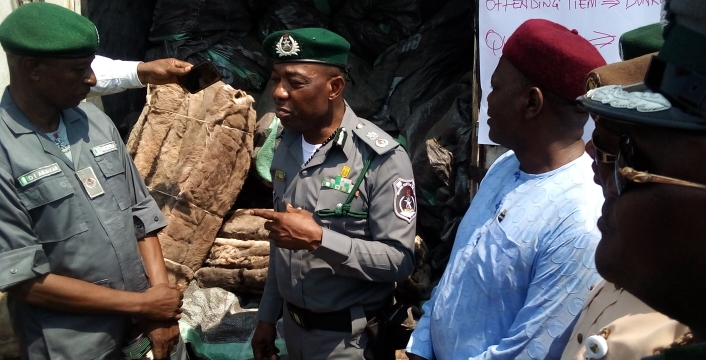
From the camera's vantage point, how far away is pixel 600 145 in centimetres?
103

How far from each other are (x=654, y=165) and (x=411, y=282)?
292cm

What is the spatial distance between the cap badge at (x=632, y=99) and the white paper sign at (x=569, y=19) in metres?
2.01

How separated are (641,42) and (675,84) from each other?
764mm

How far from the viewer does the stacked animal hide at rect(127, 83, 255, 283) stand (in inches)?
150

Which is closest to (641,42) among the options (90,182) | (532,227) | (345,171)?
(532,227)

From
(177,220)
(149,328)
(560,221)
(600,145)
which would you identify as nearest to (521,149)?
(560,221)

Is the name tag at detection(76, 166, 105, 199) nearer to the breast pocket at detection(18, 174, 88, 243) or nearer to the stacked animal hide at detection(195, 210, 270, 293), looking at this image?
the breast pocket at detection(18, 174, 88, 243)

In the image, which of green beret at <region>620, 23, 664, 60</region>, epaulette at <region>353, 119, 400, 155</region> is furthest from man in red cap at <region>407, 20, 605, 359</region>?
epaulette at <region>353, 119, 400, 155</region>

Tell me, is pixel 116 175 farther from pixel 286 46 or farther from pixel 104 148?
pixel 286 46

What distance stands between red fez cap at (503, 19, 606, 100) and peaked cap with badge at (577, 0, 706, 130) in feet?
2.64

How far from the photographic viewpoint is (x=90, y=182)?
223 cm

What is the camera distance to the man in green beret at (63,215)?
2061 millimetres

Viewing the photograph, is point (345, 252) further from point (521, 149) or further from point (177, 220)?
point (177, 220)

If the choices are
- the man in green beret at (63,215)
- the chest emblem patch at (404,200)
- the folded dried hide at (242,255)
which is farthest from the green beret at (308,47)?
the folded dried hide at (242,255)
